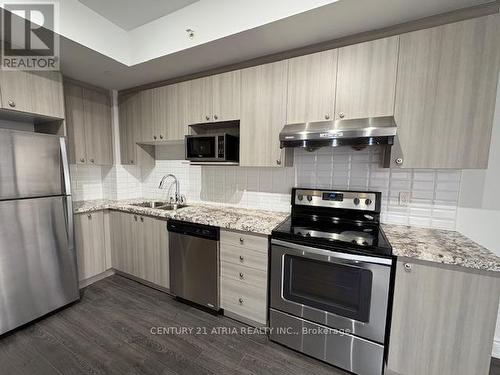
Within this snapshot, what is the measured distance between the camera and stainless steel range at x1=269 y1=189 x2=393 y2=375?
52.3 inches

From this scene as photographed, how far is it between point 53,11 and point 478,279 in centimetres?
331

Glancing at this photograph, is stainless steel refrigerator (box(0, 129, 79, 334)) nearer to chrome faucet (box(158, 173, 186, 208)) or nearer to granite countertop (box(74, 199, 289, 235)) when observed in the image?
granite countertop (box(74, 199, 289, 235))

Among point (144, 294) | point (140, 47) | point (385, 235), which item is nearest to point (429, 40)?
point (385, 235)

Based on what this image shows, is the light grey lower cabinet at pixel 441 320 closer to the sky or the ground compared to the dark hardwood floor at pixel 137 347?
closer to the sky

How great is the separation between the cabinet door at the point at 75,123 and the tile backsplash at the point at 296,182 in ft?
1.04

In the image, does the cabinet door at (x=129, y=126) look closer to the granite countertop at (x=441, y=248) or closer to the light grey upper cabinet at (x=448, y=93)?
the light grey upper cabinet at (x=448, y=93)

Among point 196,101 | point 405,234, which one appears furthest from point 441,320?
point 196,101

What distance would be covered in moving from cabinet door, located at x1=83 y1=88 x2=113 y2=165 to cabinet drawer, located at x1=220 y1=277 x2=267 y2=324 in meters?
2.22

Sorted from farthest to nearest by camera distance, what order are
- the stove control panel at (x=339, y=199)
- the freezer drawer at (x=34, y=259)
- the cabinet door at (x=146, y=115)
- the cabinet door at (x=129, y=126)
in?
1. the cabinet door at (x=129, y=126)
2. the cabinet door at (x=146, y=115)
3. the stove control panel at (x=339, y=199)
4. the freezer drawer at (x=34, y=259)

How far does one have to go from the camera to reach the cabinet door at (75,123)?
2367 millimetres

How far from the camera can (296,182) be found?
7.01 ft

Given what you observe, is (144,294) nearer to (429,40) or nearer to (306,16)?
(306,16)

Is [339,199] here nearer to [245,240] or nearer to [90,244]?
[245,240]

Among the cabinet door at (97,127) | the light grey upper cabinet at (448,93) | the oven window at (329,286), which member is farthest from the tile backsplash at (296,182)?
the oven window at (329,286)
